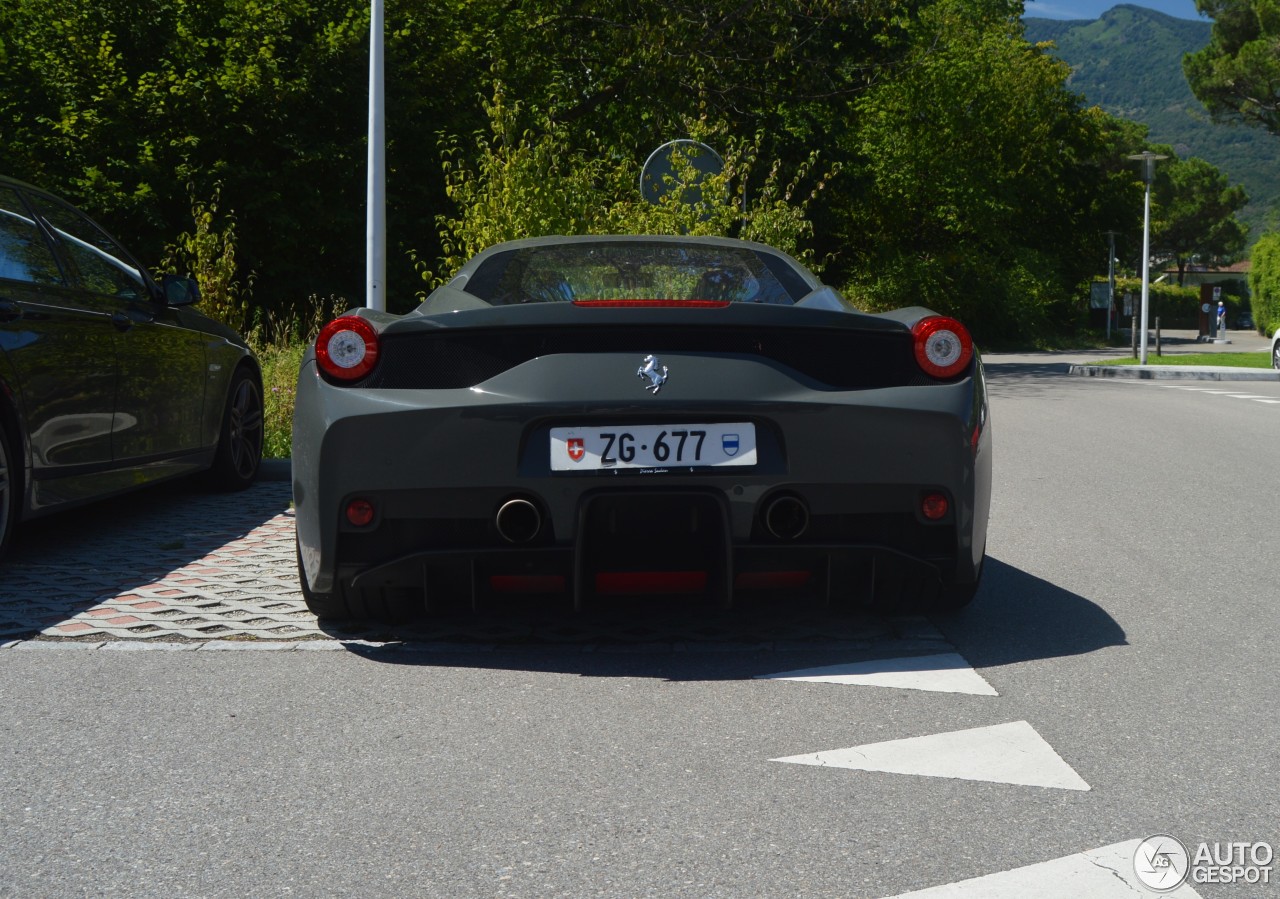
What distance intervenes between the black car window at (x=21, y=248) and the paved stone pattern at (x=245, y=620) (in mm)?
1202

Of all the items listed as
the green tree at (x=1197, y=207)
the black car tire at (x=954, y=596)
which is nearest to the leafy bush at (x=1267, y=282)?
the green tree at (x=1197, y=207)

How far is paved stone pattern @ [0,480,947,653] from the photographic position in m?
4.61

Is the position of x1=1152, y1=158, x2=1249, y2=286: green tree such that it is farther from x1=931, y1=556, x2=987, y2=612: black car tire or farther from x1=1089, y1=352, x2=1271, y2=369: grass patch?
x1=931, y1=556, x2=987, y2=612: black car tire

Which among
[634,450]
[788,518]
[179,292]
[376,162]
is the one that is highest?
[376,162]

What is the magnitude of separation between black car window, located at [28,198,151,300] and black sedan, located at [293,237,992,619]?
2684mm

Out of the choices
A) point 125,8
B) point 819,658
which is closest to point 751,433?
point 819,658

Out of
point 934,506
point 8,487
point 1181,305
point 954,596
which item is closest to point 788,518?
point 934,506

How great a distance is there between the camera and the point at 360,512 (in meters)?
4.15

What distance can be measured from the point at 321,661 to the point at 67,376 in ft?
7.44

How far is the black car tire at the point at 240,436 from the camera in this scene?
803cm

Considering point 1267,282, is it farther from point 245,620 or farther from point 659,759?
point 659,759

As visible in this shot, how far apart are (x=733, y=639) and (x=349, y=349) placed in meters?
1.53

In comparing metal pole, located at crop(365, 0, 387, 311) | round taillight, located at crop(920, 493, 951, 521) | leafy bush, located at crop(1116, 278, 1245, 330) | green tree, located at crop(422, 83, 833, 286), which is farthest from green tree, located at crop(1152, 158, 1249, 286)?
round taillight, located at crop(920, 493, 951, 521)

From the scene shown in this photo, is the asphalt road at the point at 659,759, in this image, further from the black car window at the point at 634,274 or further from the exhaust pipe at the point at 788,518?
the black car window at the point at 634,274
